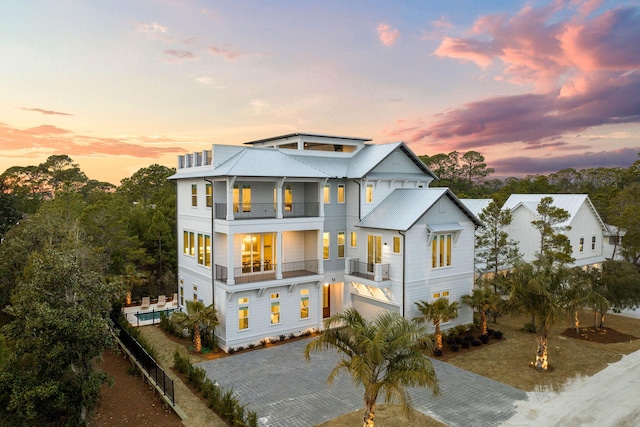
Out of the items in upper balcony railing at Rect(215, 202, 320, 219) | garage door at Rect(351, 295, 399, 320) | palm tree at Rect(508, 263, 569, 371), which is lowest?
garage door at Rect(351, 295, 399, 320)

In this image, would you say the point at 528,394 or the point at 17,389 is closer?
the point at 17,389

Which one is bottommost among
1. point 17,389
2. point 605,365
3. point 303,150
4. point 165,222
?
point 605,365

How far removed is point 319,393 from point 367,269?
967 centimetres

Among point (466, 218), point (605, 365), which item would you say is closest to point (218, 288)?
point (466, 218)

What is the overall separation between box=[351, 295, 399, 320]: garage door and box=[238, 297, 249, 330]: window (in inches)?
271

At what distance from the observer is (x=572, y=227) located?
32.2 meters

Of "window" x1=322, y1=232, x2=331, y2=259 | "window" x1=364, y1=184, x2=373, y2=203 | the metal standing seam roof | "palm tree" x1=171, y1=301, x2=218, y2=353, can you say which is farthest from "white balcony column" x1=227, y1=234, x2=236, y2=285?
"window" x1=364, y1=184, x2=373, y2=203

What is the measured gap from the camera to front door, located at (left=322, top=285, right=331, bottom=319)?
25.8 meters

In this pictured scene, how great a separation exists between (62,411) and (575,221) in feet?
112

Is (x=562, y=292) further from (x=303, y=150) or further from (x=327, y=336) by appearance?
(x=303, y=150)

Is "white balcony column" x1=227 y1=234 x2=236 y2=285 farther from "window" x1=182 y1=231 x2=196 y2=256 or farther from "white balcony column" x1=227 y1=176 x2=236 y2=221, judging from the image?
"window" x1=182 y1=231 x2=196 y2=256

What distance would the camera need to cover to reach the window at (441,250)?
2370 centimetres

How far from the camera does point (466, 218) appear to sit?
24938 millimetres

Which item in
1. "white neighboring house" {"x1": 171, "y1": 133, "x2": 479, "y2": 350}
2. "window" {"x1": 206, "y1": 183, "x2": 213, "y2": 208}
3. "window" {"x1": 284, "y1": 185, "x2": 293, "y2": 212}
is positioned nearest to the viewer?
"white neighboring house" {"x1": 171, "y1": 133, "x2": 479, "y2": 350}
